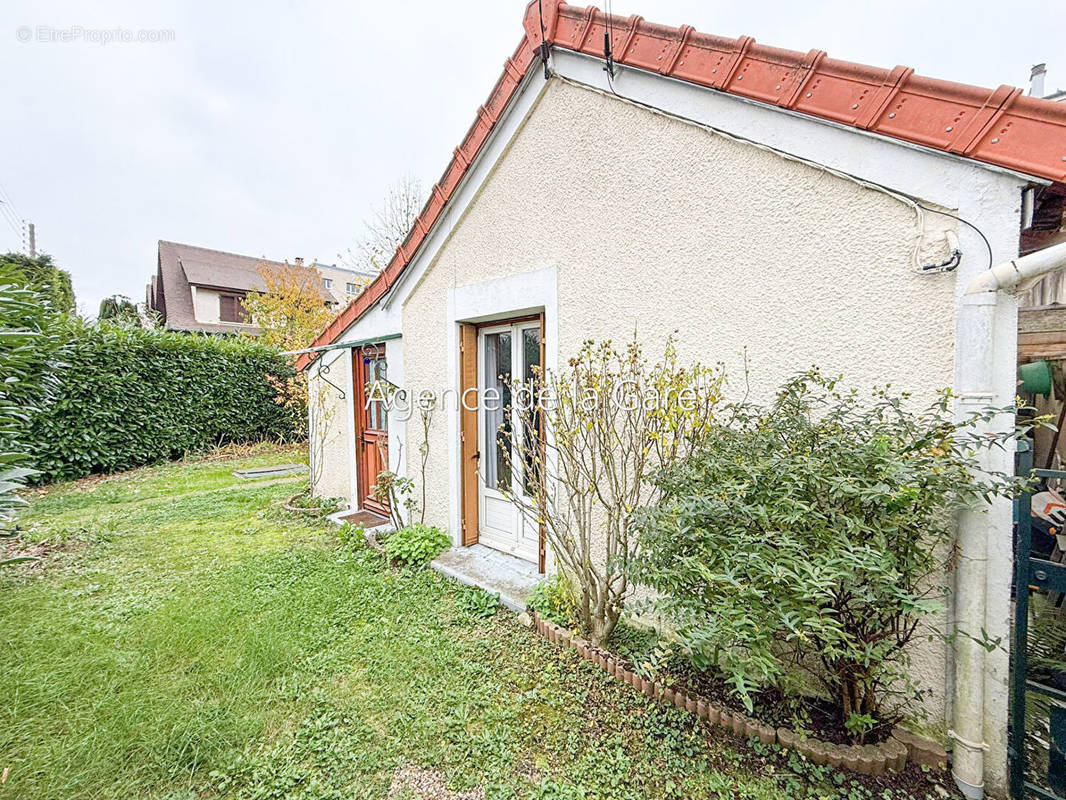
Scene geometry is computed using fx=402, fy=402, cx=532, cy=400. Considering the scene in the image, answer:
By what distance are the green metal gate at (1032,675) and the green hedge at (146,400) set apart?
16.2 metres

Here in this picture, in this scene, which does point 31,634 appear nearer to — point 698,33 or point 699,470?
point 699,470

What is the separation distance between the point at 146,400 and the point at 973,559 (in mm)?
18436

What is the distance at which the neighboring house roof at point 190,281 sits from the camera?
90.6 ft

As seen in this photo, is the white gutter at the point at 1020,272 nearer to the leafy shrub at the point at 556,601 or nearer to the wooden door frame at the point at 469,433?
A: the leafy shrub at the point at 556,601

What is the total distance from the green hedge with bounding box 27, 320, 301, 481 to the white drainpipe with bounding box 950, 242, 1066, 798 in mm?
15983

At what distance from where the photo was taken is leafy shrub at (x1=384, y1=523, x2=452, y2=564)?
592 cm

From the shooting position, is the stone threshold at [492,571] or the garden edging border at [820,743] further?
the stone threshold at [492,571]

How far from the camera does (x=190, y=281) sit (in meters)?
27.2

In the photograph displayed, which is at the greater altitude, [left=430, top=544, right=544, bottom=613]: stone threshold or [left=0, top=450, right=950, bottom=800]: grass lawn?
[left=430, top=544, right=544, bottom=613]: stone threshold

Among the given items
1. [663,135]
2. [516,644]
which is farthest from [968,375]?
[516,644]

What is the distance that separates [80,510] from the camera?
9.02m

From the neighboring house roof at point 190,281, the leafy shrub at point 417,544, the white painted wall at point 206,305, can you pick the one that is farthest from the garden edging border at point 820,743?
the white painted wall at point 206,305

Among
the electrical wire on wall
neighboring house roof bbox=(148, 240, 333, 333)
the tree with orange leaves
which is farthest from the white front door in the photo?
neighboring house roof bbox=(148, 240, 333, 333)

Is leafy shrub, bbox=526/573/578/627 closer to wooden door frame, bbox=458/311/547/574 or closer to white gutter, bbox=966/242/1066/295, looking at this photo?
wooden door frame, bbox=458/311/547/574
